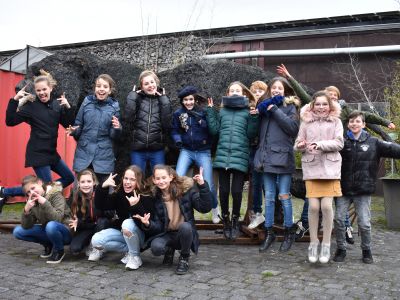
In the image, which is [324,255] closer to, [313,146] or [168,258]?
[313,146]

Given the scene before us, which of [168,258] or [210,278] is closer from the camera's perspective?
[210,278]

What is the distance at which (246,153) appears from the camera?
5.61 m

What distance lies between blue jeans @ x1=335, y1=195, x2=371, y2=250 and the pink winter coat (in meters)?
0.40

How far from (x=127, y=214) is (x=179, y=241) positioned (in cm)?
64

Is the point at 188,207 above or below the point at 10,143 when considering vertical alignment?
below

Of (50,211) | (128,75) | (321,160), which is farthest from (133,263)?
(128,75)

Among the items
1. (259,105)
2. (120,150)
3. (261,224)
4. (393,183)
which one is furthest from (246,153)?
(393,183)

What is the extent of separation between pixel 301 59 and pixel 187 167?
30.8ft

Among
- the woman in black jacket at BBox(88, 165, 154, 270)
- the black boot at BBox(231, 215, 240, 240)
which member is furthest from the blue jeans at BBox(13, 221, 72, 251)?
the black boot at BBox(231, 215, 240, 240)

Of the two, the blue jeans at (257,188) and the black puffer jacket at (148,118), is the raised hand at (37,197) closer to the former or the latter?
the black puffer jacket at (148,118)

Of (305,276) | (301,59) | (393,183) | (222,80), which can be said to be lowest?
(305,276)

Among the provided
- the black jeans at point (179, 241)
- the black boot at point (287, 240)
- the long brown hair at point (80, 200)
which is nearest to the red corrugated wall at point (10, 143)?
the long brown hair at point (80, 200)

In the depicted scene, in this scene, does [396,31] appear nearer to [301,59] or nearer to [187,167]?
[301,59]

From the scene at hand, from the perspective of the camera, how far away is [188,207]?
15.8 ft
